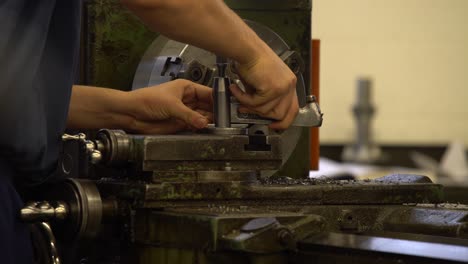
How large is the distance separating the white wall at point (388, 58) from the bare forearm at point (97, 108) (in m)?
3.81

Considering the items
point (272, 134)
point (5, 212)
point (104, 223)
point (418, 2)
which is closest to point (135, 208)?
point (104, 223)

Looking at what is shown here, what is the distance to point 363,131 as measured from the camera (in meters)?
5.27

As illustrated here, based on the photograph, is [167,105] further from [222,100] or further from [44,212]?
[44,212]

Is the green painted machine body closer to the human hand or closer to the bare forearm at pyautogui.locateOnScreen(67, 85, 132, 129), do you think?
the bare forearm at pyautogui.locateOnScreen(67, 85, 132, 129)

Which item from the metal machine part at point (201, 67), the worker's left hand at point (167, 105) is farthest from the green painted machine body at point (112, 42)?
the worker's left hand at point (167, 105)

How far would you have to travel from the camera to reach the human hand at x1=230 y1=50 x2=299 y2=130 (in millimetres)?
1432

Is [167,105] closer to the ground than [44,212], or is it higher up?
higher up

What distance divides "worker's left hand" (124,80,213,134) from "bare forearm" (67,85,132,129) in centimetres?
2

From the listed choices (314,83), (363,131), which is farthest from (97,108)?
(363,131)

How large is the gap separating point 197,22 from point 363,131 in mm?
4038

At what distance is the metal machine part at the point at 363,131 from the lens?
5.20 meters

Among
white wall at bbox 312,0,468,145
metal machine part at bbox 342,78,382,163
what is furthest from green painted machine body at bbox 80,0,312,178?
white wall at bbox 312,0,468,145

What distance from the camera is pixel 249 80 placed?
1.44 m

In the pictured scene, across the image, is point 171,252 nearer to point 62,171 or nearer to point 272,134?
point 272,134
